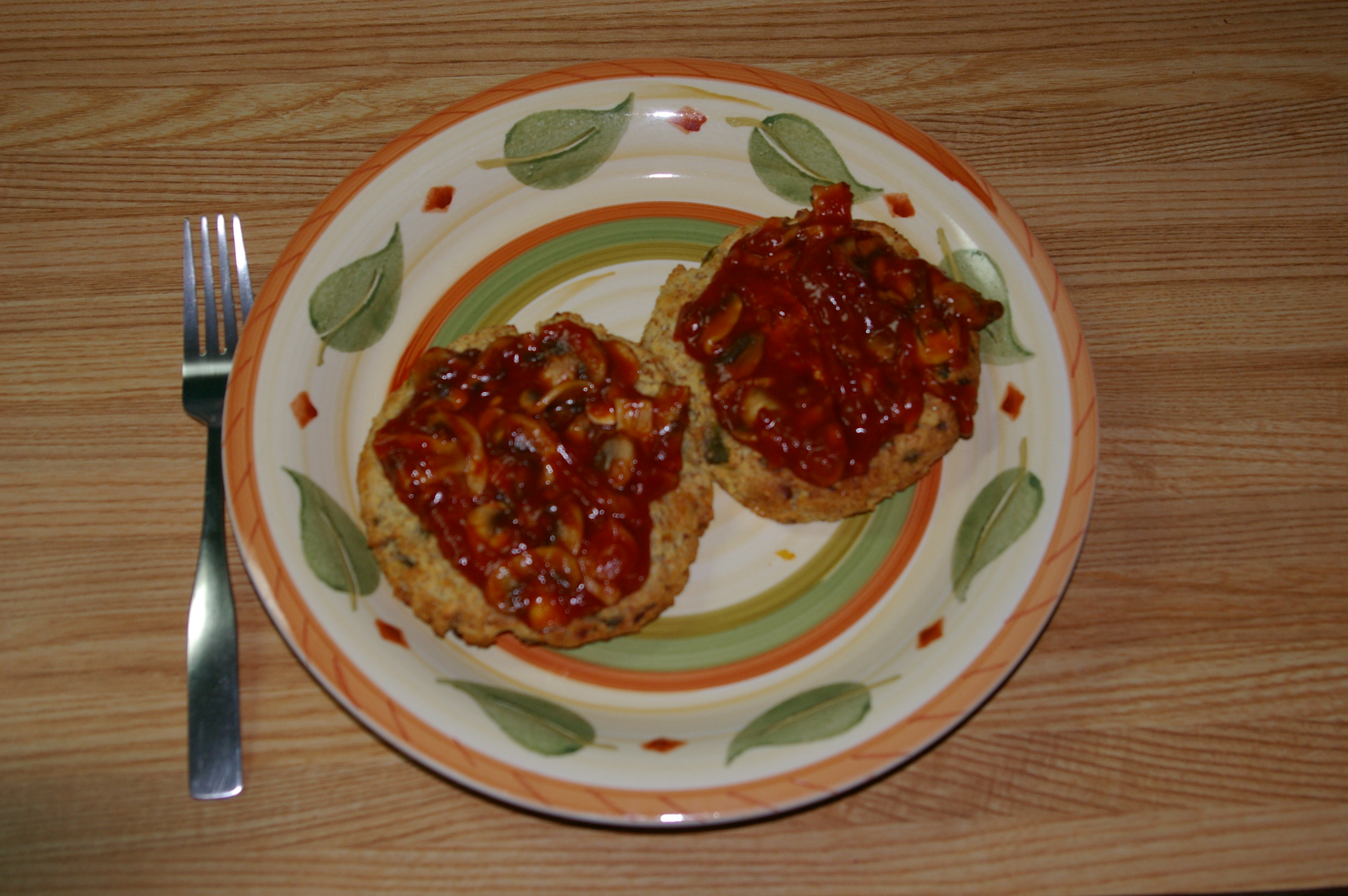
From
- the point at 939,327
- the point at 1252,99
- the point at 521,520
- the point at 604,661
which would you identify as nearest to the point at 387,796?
the point at 604,661

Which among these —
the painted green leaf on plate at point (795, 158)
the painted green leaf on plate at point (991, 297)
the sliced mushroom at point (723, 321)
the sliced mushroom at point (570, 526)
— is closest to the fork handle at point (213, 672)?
the sliced mushroom at point (570, 526)

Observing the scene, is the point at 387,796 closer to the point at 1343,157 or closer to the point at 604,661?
the point at 604,661

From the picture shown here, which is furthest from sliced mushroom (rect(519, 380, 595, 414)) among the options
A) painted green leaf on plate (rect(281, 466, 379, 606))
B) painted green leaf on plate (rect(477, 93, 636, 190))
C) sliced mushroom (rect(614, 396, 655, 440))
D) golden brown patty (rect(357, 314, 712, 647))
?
painted green leaf on plate (rect(477, 93, 636, 190))

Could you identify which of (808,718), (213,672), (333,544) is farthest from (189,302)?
(808,718)

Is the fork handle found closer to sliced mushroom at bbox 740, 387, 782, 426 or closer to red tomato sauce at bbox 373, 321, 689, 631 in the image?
red tomato sauce at bbox 373, 321, 689, 631

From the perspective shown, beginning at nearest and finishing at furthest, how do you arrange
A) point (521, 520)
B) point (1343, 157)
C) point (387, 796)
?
point (521, 520) → point (387, 796) → point (1343, 157)

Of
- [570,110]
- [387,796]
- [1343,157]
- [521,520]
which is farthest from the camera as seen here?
[1343,157]

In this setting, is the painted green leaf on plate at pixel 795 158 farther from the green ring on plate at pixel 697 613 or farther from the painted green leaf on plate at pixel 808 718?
the painted green leaf on plate at pixel 808 718
